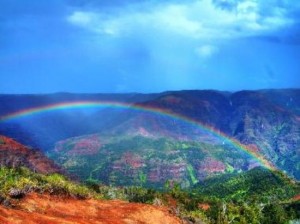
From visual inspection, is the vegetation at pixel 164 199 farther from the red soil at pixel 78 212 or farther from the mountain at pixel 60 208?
the red soil at pixel 78 212

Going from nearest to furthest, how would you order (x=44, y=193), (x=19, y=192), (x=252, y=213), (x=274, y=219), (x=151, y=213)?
(x=19, y=192) → (x=44, y=193) → (x=151, y=213) → (x=252, y=213) → (x=274, y=219)

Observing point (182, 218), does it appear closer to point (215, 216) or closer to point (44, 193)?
point (44, 193)

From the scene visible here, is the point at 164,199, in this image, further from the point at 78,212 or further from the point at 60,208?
the point at 60,208

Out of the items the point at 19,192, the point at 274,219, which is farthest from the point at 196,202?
the point at 19,192

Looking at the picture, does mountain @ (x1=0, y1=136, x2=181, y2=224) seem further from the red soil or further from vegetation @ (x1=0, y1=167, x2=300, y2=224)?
vegetation @ (x1=0, y1=167, x2=300, y2=224)

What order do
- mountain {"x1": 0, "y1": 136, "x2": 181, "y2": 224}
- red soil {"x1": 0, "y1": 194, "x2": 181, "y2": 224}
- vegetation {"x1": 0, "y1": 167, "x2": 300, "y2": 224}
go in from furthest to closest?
vegetation {"x1": 0, "y1": 167, "x2": 300, "y2": 224}
mountain {"x1": 0, "y1": 136, "x2": 181, "y2": 224}
red soil {"x1": 0, "y1": 194, "x2": 181, "y2": 224}

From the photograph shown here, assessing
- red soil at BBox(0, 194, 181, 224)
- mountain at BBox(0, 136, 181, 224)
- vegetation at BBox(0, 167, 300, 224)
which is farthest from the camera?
vegetation at BBox(0, 167, 300, 224)

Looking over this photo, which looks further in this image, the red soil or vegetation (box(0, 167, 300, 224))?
vegetation (box(0, 167, 300, 224))

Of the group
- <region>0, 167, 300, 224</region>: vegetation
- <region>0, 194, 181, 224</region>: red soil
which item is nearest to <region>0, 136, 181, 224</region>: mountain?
<region>0, 194, 181, 224</region>: red soil
